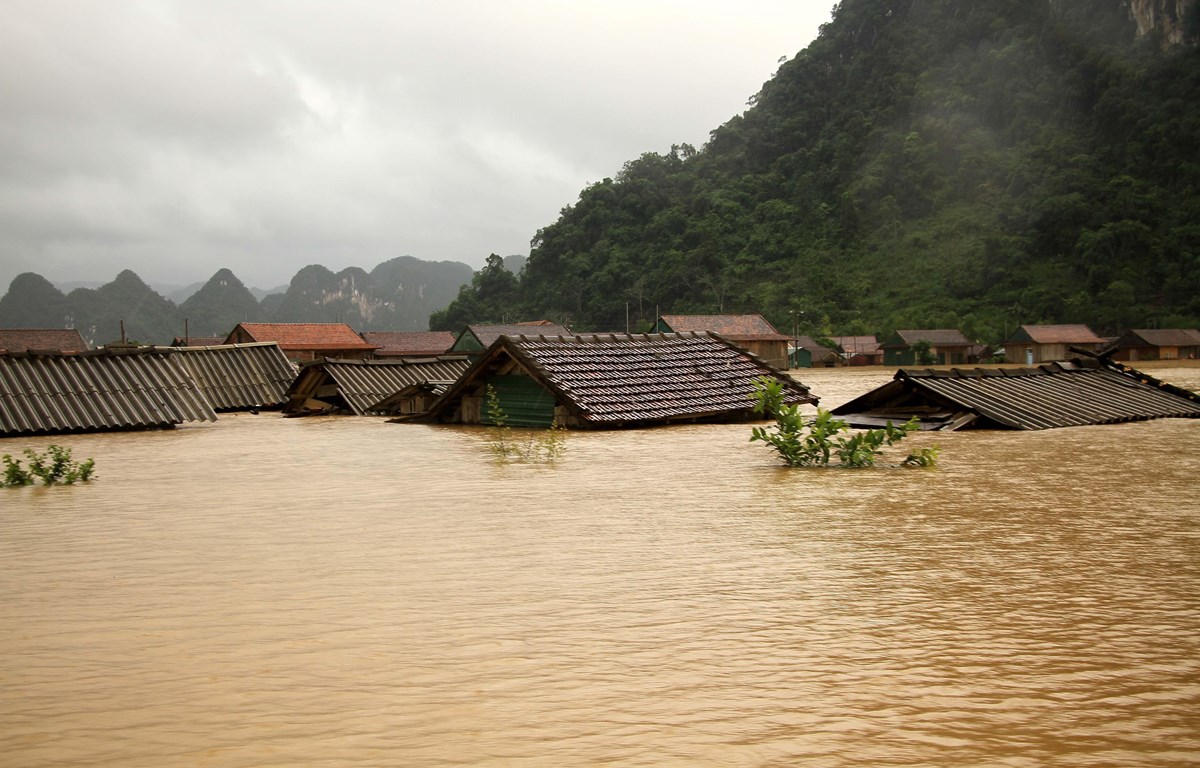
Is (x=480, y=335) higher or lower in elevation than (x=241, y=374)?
higher

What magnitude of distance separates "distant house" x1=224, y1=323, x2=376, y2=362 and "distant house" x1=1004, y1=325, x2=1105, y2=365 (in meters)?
42.7

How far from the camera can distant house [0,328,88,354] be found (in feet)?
180

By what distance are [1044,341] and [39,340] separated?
60936 millimetres

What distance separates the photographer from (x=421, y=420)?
21438mm

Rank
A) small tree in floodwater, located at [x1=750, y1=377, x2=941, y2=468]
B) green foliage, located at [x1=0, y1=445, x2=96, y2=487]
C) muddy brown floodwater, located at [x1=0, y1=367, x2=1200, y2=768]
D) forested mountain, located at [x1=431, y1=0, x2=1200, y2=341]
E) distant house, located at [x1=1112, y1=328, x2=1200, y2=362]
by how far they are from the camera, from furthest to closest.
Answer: forested mountain, located at [x1=431, y1=0, x2=1200, y2=341] → distant house, located at [x1=1112, y1=328, x2=1200, y2=362] → small tree in floodwater, located at [x1=750, y1=377, x2=941, y2=468] → green foliage, located at [x1=0, y1=445, x2=96, y2=487] → muddy brown floodwater, located at [x1=0, y1=367, x2=1200, y2=768]

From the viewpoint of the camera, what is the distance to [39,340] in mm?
56719

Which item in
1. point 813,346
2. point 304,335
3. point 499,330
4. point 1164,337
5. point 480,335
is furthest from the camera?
point 813,346

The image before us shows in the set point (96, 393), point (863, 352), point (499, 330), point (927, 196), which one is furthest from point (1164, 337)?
point (96, 393)

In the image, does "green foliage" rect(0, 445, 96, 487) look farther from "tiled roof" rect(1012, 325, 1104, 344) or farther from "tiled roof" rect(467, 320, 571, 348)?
"tiled roof" rect(1012, 325, 1104, 344)

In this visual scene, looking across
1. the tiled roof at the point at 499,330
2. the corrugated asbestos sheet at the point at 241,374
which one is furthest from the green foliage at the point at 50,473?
the tiled roof at the point at 499,330

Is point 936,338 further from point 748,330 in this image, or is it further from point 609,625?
point 609,625

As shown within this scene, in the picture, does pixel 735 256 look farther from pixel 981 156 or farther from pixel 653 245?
pixel 981 156

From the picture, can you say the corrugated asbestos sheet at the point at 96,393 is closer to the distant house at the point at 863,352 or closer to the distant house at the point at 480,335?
the distant house at the point at 480,335

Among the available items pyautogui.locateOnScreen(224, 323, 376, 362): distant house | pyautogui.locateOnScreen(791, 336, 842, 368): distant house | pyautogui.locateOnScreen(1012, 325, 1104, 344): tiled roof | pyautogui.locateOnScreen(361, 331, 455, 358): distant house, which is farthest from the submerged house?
pyautogui.locateOnScreen(1012, 325, 1104, 344): tiled roof
